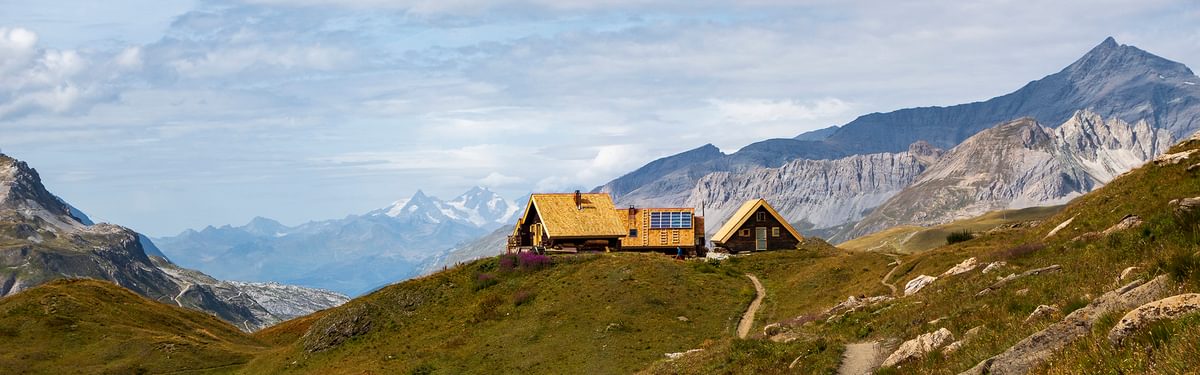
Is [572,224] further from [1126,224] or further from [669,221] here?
[1126,224]

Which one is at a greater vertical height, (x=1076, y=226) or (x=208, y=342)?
(x=1076, y=226)

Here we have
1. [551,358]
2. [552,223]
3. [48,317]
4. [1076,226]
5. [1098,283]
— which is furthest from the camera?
[552,223]

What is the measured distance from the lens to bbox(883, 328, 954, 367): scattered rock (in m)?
24.9

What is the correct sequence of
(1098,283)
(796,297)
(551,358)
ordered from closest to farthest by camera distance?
(1098,283) < (551,358) < (796,297)

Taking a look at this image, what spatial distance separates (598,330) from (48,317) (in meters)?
50.0

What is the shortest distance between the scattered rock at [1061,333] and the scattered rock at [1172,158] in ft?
93.1

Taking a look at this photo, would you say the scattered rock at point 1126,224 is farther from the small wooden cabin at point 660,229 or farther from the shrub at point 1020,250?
the small wooden cabin at point 660,229

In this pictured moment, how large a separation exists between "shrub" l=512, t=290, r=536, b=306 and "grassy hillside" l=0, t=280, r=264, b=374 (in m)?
23.7

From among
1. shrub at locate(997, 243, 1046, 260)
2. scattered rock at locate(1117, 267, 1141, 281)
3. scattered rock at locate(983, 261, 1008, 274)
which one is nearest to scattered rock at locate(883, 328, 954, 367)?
scattered rock at locate(1117, 267, 1141, 281)

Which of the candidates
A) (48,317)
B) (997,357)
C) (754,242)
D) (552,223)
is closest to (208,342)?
(48,317)

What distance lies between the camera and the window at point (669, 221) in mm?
108750

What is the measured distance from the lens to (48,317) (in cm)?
7575

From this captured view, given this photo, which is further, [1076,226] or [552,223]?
[552,223]

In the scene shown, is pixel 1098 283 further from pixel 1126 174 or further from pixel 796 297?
pixel 796 297
